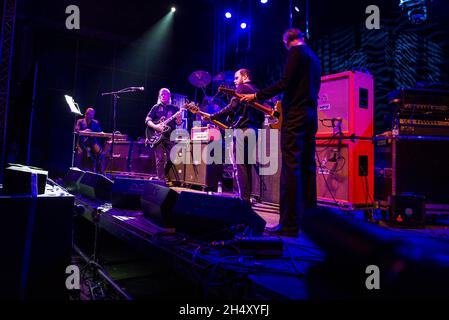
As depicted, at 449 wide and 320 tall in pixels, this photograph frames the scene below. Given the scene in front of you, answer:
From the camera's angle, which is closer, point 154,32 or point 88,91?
point 88,91

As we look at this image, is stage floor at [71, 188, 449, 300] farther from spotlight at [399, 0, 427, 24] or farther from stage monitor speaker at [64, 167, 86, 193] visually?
spotlight at [399, 0, 427, 24]

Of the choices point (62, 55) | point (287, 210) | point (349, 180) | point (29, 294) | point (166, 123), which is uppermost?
point (62, 55)

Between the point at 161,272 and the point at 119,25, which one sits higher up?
the point at 119,25

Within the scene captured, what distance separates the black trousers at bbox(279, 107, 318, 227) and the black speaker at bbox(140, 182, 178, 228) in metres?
0.98

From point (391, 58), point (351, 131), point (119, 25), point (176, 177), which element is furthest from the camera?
point (119, 25)

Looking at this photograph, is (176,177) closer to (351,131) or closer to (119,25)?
(351,131)

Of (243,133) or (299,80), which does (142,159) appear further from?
(299,80)

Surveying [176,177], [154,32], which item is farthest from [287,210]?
[154,32]

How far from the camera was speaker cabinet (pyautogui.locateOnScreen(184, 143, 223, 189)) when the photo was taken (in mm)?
6664

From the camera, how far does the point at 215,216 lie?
8.06 ft
